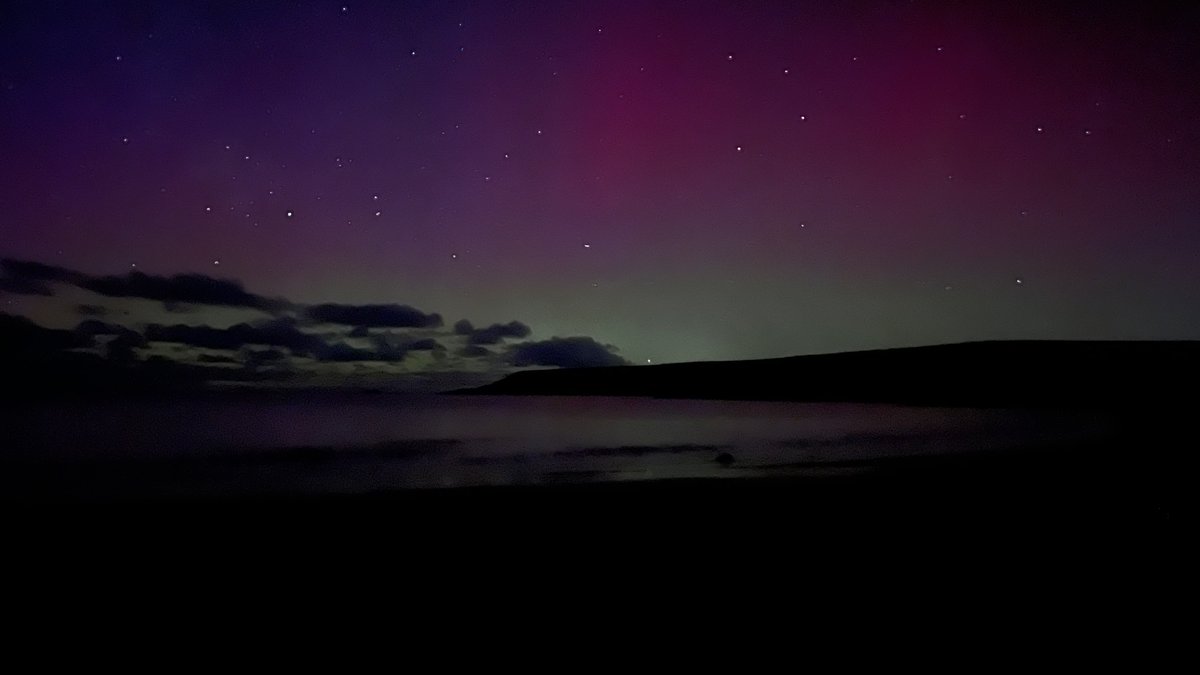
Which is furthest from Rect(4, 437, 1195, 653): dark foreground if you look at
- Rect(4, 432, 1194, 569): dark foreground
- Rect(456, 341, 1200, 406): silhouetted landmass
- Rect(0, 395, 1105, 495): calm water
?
Rect(456, 341, 1200, 406): silhouetted landmass

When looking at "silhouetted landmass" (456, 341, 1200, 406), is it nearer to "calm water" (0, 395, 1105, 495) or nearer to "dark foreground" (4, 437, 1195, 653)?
"calm water" (0, 395, 1105, 495)

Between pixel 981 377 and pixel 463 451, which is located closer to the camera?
pixel 463 451

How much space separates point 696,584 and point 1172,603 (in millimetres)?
2569

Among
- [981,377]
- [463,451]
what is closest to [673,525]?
[463,451]

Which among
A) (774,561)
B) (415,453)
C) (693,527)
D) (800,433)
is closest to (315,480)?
(415,453)

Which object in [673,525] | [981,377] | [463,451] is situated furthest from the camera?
[981,377]

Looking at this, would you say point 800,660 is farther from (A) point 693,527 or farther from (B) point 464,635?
(A) point 693,527

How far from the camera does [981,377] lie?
2066 inches

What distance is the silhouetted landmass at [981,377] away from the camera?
4159 centimetres

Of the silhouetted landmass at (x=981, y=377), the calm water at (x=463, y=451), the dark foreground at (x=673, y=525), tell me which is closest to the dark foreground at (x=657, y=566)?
the dark foreground at (x=673, y=525)

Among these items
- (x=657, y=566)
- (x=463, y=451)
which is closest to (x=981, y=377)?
(x=463, y=451)

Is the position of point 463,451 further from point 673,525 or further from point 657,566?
point 657,566

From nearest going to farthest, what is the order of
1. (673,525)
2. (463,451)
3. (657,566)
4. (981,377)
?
1. (657,566)
2. (673,525)
3. (463,451)
4. (981,377)

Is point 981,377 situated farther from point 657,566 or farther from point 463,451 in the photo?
point 657,566
